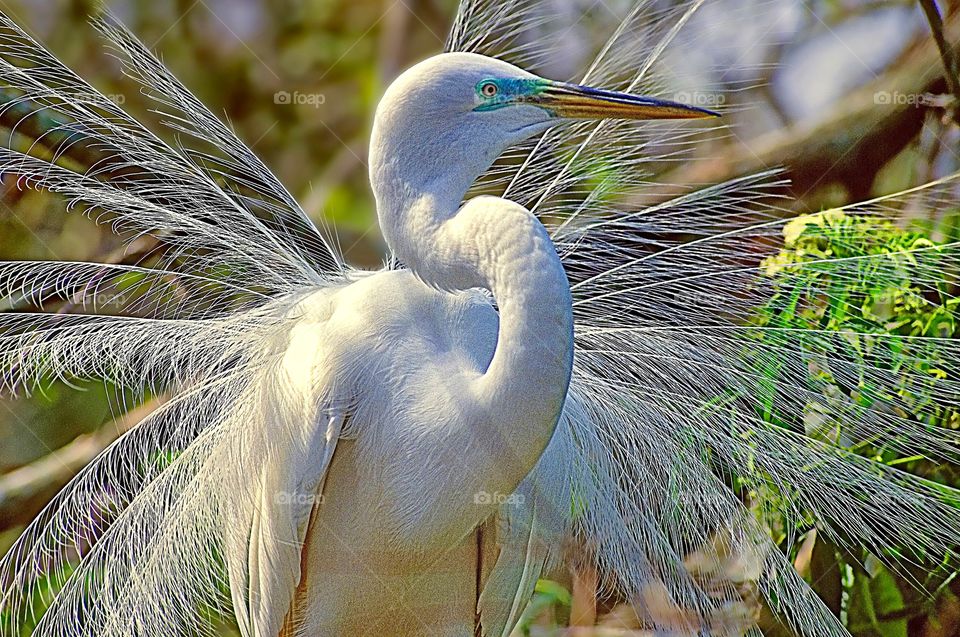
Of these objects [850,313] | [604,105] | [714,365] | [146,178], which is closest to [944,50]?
[850,313]

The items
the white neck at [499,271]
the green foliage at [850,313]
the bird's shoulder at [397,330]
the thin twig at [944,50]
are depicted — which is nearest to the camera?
the white neck at [499,271]

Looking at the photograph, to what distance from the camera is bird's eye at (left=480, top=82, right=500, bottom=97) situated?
1.02m

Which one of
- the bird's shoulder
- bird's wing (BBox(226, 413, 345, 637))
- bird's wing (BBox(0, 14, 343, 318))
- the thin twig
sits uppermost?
the thin twig

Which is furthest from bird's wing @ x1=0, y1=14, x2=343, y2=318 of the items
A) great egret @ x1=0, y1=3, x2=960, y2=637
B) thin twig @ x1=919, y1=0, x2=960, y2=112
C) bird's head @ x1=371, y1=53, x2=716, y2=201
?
thin twig @ x1=919, y1=0, x2=960, y2=112

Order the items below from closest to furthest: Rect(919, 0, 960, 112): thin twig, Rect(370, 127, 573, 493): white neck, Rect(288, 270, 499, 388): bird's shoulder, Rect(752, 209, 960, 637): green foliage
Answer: Rect(370, 127, 573, 493): white neck
Rect(288, 270, 499, 388): bird's shoulder
Rect(752, 209, 960, 637): green foliage
Rect(919, 0, 960, 112): thin twig

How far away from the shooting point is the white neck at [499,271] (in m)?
0.93

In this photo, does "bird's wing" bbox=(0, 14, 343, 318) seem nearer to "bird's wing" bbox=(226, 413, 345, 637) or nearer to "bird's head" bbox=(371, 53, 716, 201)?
"bird's wing" bbox=(226, 413, 345, 637)

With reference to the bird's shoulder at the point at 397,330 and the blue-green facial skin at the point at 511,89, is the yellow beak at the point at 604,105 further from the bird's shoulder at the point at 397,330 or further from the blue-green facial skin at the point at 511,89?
the bird's shoulder at the point at 397,330

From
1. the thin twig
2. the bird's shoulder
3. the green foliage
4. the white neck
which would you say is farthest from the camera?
the thin twig

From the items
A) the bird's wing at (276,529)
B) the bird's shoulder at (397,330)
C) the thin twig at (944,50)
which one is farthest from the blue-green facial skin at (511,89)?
the thin twig at (944,50)

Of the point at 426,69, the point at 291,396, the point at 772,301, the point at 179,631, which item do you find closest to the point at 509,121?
the point at 426,69

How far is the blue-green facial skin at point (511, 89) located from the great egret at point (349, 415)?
11.7 inches

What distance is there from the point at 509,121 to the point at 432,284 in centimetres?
19

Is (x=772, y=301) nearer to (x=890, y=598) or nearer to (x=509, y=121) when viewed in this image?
(x=509, y=121)
